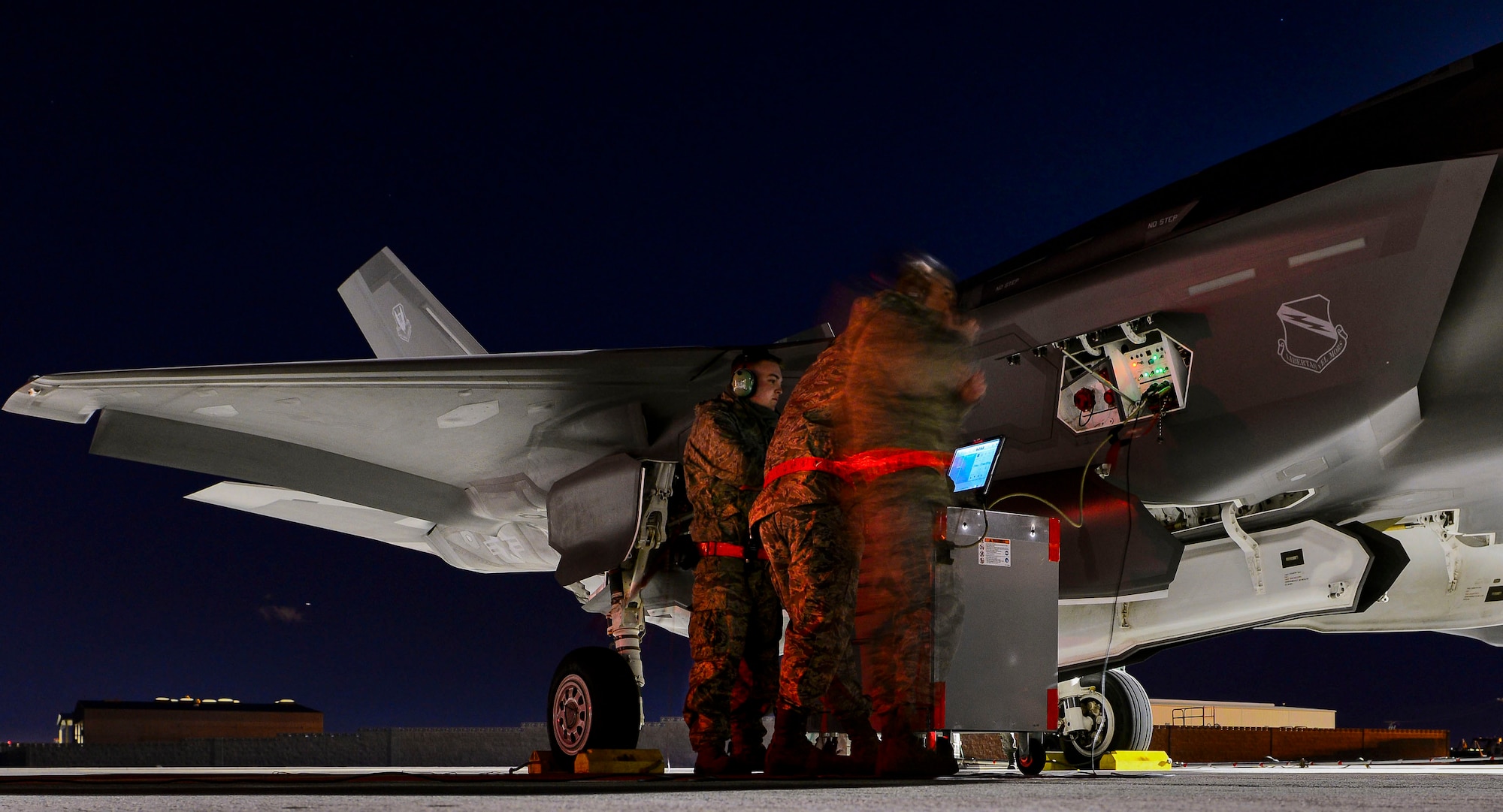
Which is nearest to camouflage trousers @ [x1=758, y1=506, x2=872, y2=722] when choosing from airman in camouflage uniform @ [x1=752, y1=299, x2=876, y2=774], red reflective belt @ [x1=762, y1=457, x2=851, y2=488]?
airman in camouflage uniform @ [x1=752, y1=299, x2=876, y2=774]

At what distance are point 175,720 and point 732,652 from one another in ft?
60.5

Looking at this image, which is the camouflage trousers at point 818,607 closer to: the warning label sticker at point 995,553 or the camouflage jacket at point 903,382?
the camouflage jacket at point 903,382

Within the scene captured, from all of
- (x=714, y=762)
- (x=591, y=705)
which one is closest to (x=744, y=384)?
(x=714, y=762)

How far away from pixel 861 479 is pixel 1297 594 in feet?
8.49

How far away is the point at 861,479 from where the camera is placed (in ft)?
13.3

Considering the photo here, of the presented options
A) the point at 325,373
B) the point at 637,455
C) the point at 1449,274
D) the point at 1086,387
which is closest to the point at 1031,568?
the point at 1086,387

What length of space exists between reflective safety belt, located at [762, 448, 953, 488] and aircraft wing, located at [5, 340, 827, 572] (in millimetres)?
1979

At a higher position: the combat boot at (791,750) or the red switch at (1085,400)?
the red switch at (1085,400)

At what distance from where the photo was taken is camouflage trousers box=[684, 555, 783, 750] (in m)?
4.43

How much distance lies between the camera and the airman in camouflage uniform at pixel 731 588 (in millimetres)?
4441

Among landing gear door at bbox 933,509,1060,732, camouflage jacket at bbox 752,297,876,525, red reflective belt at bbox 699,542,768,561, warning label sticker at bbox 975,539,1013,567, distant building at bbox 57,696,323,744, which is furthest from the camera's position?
distant building at bbox 57,696,323,744

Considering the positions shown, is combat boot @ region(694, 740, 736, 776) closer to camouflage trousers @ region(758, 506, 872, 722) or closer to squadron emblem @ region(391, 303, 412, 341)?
camouflage trousers @ region(758, 506, 872, 722)

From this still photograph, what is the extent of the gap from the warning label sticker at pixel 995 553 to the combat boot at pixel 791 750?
988 mm

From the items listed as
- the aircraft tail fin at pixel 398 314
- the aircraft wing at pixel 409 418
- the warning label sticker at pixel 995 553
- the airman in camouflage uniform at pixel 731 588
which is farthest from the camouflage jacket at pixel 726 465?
the aircraft tail fin at pixel 398 314
